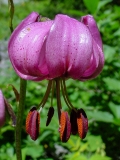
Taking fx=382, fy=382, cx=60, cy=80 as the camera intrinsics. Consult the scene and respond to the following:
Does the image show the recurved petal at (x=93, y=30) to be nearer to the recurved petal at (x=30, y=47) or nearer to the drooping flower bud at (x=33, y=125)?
the recurved petal at (x=30, y=47)

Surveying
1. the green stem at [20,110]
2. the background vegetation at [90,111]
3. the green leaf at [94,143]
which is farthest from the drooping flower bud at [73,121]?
the green leaf at [94,143]

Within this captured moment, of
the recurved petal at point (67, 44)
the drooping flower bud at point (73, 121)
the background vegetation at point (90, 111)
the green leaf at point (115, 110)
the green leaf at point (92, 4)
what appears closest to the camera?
the recurved petal at point (67, 44)

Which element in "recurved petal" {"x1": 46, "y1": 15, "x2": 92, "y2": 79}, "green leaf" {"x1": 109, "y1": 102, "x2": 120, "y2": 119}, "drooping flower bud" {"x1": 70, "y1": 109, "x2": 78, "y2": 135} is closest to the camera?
"recurved petal" {"x1": 46, "y1": 15, "x2": 92, "y2": 79}

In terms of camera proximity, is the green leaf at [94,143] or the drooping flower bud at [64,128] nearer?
the drooping flower bud at [64,128]

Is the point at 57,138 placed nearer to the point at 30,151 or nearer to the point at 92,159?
the point at 30,151

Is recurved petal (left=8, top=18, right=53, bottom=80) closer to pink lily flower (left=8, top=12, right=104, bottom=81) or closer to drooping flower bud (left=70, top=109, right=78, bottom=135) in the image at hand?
pink lily flower (left=8, top=12, right=104, bottom=81)

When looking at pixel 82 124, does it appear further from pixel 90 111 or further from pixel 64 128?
pixel 90 111

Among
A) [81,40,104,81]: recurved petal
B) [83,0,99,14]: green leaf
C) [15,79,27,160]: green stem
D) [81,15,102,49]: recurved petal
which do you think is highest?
[81,15,102,49]: recurved petal

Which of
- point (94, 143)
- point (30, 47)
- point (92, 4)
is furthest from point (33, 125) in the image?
point (92, 4)

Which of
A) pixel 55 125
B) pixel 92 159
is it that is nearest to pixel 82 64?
pixel 92 159

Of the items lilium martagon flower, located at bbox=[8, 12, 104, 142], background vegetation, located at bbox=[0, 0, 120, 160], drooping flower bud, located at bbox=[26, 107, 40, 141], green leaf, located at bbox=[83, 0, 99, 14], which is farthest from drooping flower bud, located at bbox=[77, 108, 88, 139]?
green leaf, located at bbox=[83, 0, 99, 14]
